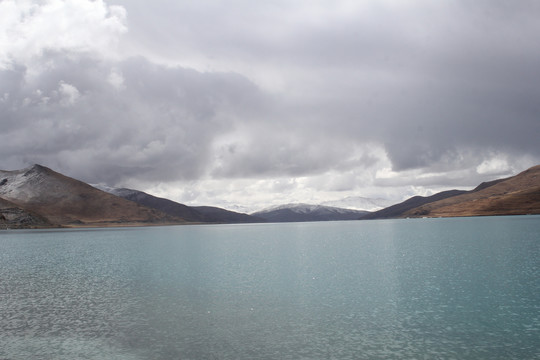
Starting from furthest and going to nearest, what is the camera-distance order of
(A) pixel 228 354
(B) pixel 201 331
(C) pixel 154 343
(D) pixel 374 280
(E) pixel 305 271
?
(E) pixel 305 271, (D) pixel 374 280, (B) pixel 201 331, (C) pixel 154 343, (A) pixel 228 354

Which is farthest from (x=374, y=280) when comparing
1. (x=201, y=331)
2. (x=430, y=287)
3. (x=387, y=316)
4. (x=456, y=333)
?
(x=201, y=331)

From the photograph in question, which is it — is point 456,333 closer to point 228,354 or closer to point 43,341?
point 228,354

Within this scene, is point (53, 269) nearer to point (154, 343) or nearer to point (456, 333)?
point (154, 343)

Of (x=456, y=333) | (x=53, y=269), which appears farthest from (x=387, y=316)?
(x=53, y=269)

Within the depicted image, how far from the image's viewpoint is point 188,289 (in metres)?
51.4

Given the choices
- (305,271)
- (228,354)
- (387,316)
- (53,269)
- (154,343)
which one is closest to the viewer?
(228,354)

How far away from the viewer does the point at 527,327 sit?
31000 millimetres

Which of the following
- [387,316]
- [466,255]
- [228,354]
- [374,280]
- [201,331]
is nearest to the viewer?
[228,354]

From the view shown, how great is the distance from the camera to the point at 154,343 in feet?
96.5

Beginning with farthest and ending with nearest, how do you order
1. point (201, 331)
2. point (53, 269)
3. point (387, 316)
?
point (53, 269)
point (387, 316)
point (201, 331)

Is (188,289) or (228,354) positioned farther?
(188,289)

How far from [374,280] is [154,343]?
34320 mm

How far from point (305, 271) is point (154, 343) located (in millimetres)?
38946

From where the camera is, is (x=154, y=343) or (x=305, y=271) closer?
(x=154, y=343)
